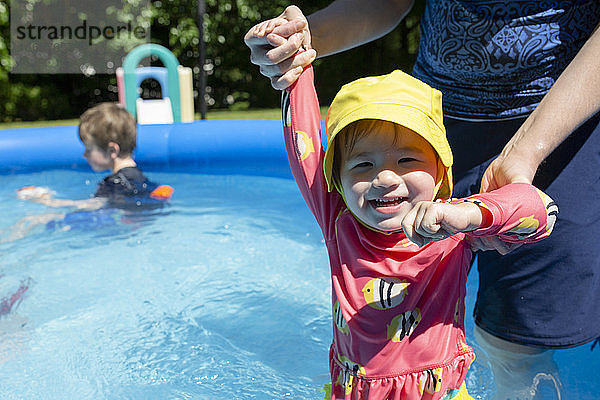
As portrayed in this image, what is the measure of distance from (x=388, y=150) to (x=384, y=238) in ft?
0.67

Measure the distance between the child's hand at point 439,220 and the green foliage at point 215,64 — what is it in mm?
8650

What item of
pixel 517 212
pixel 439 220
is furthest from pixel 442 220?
pixel 517 212

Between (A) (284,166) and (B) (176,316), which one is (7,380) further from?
(A) (284,166)

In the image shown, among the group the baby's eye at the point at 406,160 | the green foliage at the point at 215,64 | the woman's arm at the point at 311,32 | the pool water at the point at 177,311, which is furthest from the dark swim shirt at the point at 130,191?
the green foliage at the point at 215,64

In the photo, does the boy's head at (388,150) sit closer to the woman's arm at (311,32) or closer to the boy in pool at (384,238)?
the boy in pool at (384,238)

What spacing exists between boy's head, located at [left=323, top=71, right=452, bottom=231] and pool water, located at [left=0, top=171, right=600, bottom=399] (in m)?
0.95

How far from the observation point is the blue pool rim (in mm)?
5586

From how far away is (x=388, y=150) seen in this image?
1.38 m

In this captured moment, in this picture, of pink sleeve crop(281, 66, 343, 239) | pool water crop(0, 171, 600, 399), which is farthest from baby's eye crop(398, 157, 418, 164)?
pool water crop(0, 171, 600, 399)

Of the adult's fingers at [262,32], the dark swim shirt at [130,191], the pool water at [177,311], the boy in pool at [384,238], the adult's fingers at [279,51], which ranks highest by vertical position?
the adult's fingers at [262,32]

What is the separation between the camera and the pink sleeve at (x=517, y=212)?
1079 mm

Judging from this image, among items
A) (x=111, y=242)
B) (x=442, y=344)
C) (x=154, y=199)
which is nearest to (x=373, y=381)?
(x=442, y=344)

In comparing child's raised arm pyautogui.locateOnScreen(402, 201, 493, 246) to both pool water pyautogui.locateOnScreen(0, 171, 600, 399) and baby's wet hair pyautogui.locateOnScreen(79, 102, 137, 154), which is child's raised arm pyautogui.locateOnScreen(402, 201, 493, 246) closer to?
pool water pyautogui.locateOnScreen(0, 171, 600, 399)

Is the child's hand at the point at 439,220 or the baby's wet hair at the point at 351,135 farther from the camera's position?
the baby's wet hair at the point at 351,135
